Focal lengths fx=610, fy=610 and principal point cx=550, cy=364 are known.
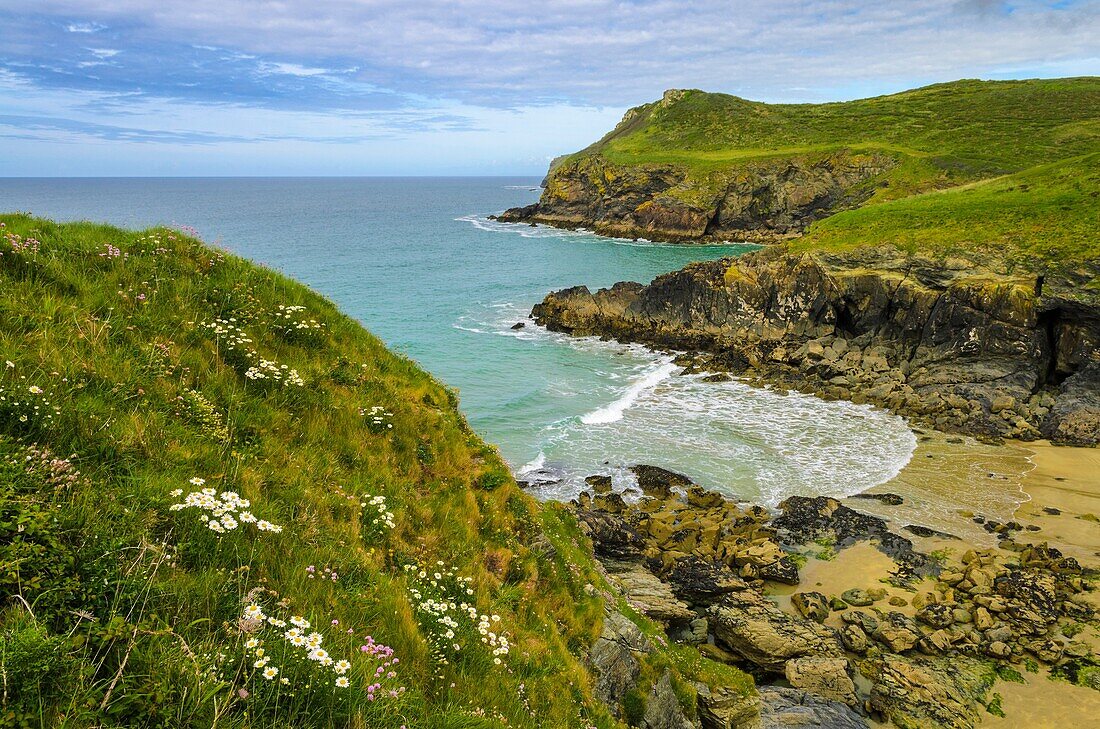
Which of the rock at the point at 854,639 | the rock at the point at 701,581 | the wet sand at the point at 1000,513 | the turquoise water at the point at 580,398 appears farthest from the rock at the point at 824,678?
the turquoise water at the point at 580,398

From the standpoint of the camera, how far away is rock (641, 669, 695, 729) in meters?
8.97

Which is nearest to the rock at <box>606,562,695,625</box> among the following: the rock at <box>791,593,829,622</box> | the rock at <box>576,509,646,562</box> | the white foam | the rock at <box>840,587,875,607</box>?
the rock at <box>576,509,646,562</box>

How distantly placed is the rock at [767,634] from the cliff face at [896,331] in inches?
850

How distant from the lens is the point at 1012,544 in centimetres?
2059

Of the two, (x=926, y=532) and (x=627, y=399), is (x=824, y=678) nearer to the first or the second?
(x=926, y=532)

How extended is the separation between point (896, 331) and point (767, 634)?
32799 millimetres

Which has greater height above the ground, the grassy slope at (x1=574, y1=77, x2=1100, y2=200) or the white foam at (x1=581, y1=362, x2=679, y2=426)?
the grassy slope at (x1=574, y1=77, x2=1100, y2=200)

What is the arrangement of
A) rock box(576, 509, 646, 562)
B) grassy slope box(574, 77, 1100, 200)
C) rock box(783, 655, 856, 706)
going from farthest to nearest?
grassy slope box(574, 77, 1100, 200), rock box(576, 509, 646, 562), rock box(783, 655, 856, 706)

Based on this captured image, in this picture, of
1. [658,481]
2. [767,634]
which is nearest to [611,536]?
[767,634]

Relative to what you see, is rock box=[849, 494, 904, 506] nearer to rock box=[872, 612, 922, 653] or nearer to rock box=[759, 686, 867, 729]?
rock box=[872, 612, 922, 653]

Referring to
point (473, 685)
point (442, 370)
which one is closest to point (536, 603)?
point (473, 685)

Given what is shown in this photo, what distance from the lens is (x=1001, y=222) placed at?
43.4m

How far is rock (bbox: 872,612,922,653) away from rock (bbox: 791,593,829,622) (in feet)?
4.52

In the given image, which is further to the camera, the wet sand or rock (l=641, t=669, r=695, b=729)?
the wet sand
